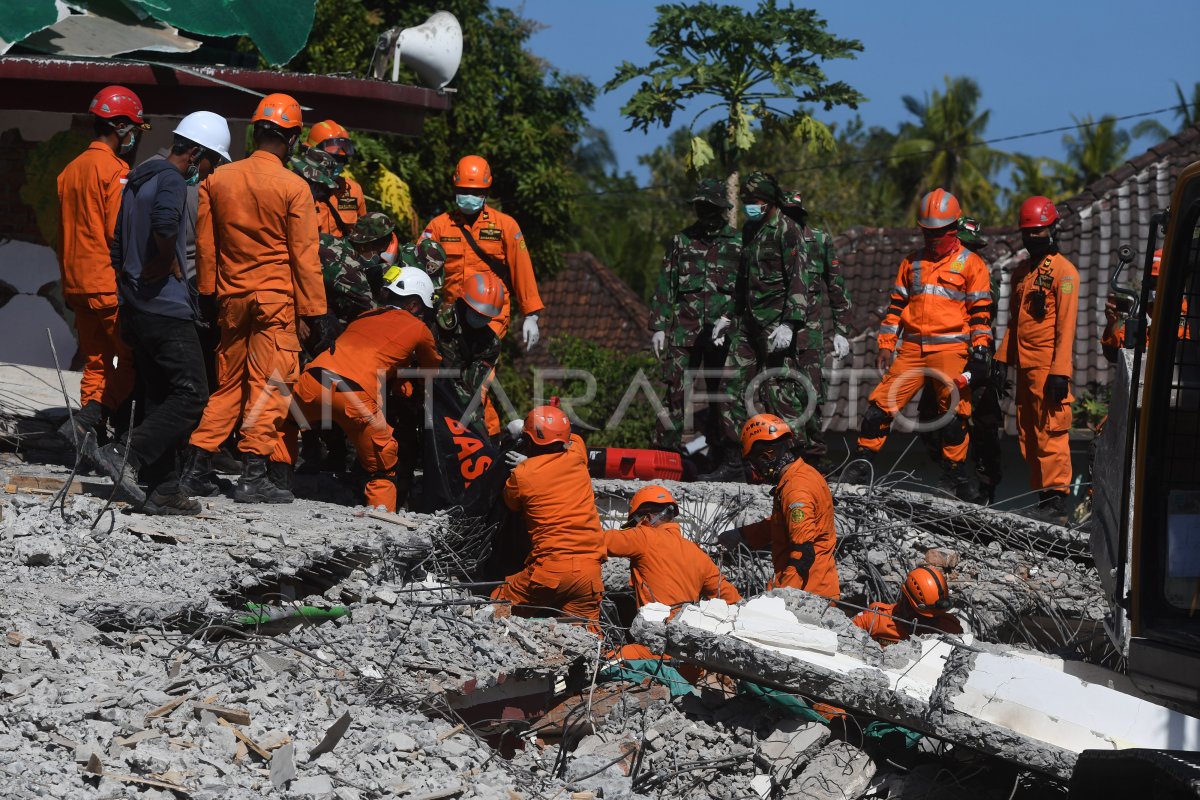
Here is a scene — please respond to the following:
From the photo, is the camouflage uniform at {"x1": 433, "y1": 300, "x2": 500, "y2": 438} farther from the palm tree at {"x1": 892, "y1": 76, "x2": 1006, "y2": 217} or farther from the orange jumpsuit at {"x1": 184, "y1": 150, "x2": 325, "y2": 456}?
the palm tree at {"x1": 892, "y1": 76, "x2": 1006, "y2": 217}

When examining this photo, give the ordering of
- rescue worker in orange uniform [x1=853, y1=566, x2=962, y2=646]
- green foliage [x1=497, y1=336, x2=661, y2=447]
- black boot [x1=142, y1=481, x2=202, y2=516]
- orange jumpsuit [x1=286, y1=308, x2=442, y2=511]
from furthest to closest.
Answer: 1. green foliage [x1=497, y1=336, x2=661, y2=447]
2. orange jumpsuit [x1=286, y1=308, x2=442, y2=511]
3. rescue worker in orange uniform [x1=853, y1=566, x2=962, y2=646]
4. black boot [x1=142, y1=481, x2=202, y2=516]

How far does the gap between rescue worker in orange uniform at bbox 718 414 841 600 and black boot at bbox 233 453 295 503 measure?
2485 mm

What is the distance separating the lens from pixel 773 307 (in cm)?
972

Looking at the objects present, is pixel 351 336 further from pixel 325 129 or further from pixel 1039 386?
pixel 1039 386

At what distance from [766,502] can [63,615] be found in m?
4.44

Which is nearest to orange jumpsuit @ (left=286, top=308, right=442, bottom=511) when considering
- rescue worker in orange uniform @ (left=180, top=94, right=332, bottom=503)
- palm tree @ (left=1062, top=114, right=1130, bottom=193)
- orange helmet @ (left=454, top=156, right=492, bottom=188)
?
rescue worker in orange uniform @ (left=180, top=94, right=332, bottom=503)

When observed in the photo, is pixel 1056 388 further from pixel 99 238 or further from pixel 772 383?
pixel 99 238

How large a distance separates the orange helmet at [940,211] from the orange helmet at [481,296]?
111 inches

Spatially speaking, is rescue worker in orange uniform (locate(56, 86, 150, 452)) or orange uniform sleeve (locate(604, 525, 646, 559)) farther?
rescue worker in orange uniform (locate(56, 86, 150, 452))

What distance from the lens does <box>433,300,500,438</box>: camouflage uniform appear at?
870 centimetres

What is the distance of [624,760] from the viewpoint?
5.84 metres

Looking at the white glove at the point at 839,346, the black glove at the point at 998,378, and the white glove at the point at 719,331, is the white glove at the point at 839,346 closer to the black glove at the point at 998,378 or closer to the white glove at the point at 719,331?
the white glove at the point at 719,331

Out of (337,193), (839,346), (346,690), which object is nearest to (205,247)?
(337,193)

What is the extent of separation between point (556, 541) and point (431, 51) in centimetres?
534
